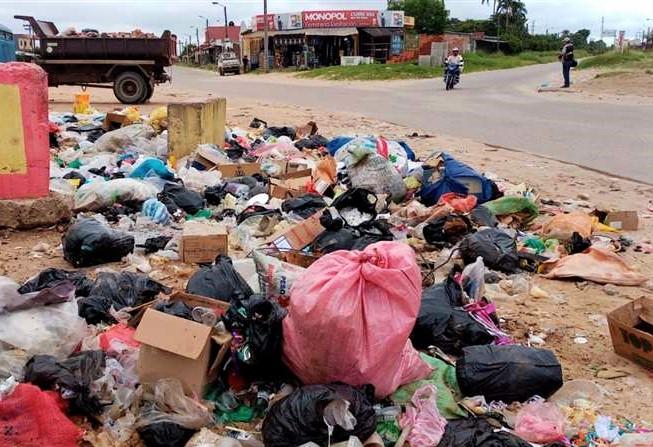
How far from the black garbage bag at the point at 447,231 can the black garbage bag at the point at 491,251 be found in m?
0.36

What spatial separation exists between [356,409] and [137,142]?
7073 mm

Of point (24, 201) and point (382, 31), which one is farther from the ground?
point (382, 31)

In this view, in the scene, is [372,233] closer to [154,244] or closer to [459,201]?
[459,201]

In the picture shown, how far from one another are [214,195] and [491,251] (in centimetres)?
284

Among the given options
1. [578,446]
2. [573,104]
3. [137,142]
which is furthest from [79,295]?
[573,104]

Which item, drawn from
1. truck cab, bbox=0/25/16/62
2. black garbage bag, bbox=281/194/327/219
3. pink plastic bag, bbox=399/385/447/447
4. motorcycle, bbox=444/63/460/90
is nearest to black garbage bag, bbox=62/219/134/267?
black garbage bag, bbox=281/194/327/219

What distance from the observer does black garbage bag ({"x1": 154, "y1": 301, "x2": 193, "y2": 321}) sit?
9.96 ft

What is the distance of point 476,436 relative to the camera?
8.28 feet

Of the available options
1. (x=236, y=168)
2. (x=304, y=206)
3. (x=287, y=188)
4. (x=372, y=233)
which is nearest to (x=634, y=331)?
(x=372, y=233)

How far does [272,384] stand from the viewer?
2.89 meters

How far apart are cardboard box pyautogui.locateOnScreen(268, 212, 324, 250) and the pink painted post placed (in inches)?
82.9

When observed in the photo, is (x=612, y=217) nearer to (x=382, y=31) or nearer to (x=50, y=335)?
(x=50, y=335)

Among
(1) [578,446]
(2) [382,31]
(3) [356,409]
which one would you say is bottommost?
(1) [578,446]

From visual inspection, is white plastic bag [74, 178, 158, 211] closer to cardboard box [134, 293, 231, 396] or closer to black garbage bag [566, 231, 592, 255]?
cardboard box [134, 293, 231, 396]
